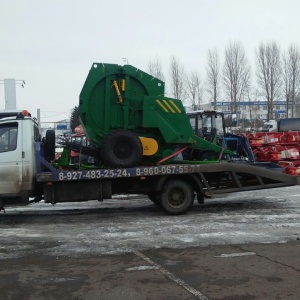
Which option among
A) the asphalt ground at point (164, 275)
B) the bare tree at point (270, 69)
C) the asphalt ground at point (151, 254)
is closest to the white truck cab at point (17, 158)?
the asphalt ground at point (151, 254)

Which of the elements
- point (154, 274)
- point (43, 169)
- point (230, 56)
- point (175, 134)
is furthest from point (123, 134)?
point (230, 56)

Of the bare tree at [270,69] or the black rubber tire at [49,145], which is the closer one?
the black rubber tire at [49,145]

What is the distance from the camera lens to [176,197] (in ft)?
32.2

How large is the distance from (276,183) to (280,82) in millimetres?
50886

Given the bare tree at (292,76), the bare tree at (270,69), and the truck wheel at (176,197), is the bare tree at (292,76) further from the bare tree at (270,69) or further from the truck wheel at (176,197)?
the truck wheel at (176,197)

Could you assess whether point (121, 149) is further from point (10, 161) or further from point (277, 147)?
point (277, 147)

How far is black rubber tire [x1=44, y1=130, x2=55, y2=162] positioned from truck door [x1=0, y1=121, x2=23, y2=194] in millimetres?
601

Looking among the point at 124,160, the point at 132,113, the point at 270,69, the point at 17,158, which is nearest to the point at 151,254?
the point at 124,160

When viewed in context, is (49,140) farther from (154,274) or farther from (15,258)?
(154,274)

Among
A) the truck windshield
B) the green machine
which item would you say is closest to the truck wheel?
the green machine

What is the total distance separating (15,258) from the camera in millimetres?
6375

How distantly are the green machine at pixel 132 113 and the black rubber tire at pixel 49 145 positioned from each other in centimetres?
85

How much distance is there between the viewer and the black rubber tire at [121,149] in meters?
9.46

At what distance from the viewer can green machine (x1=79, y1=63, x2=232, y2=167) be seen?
9.73 metres
